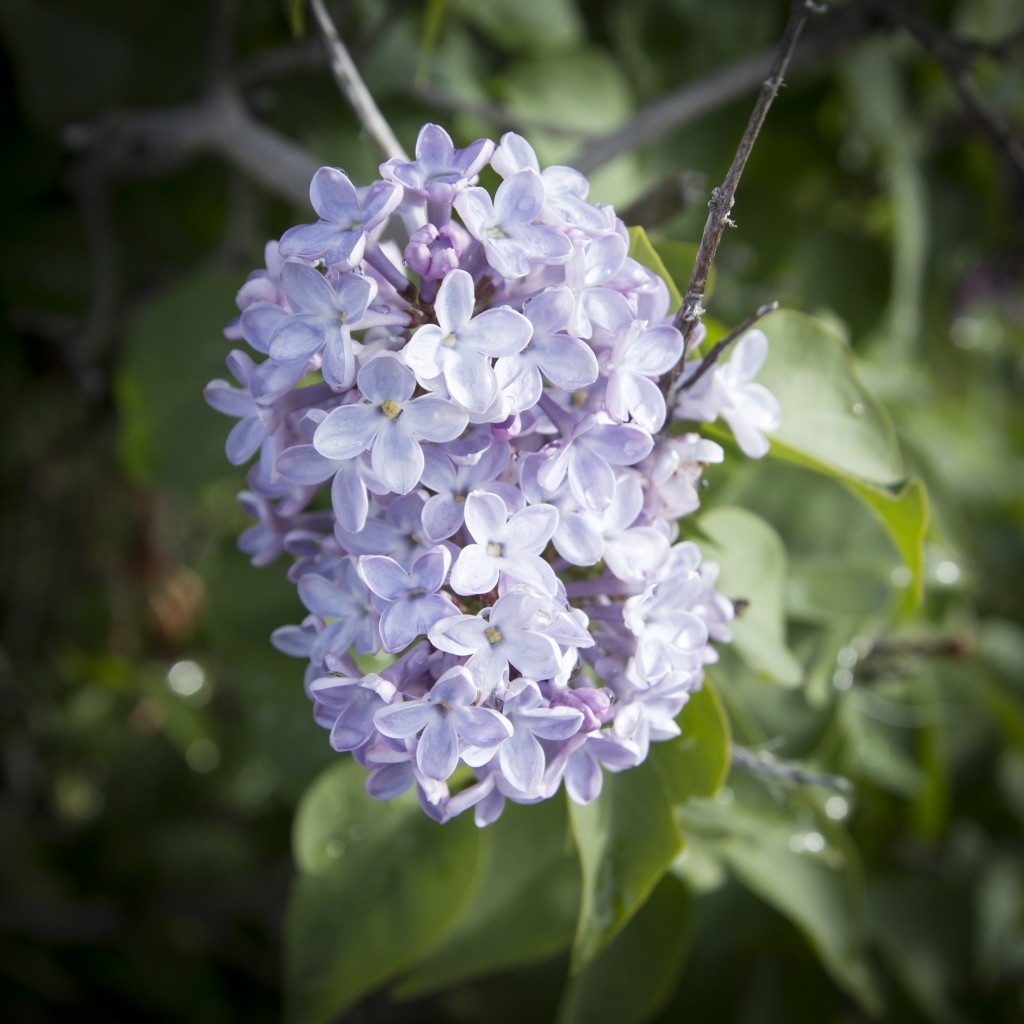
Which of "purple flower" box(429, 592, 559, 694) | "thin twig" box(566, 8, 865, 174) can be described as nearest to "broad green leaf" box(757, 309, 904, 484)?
"purple flower" box(429, 592, 559, 694)

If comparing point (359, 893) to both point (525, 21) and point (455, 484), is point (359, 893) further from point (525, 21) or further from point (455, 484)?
point (525, 21)

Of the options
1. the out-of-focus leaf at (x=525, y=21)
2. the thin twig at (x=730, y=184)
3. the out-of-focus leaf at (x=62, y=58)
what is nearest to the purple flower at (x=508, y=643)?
the thin twig at (x=730, y=184)

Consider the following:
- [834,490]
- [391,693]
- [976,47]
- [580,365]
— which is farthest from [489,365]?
[976,47]

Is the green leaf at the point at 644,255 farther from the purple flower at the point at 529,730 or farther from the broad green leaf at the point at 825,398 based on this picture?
the purple flower at the point at 529,730

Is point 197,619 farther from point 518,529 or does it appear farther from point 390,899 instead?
point 518,529

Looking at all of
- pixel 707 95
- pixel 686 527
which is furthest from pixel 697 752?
pixel 707 95
